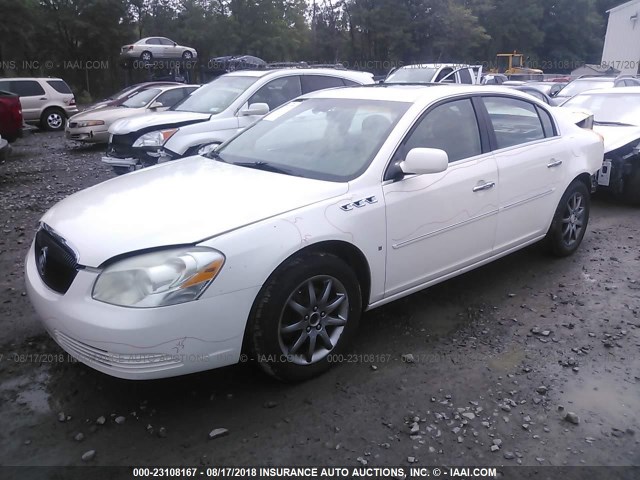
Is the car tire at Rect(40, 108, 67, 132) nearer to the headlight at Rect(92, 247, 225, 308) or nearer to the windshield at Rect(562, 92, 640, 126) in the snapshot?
the windshield at Rect(562, 92, 640, 126)

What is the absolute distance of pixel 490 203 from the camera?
12.9ft

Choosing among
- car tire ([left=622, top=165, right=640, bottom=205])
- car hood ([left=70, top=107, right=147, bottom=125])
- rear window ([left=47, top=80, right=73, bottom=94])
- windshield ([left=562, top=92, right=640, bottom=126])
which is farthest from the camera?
rear window ([left=47, top=80, right=73, bottom=94])

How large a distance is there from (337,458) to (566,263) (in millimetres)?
3387

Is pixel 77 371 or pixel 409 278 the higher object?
pixel 409 278

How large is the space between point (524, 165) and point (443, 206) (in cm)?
107

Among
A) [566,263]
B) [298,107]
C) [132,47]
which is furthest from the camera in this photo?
[132,47]

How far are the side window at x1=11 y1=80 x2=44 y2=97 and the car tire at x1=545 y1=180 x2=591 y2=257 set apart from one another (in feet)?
53.0

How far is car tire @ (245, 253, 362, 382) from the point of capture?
279cm

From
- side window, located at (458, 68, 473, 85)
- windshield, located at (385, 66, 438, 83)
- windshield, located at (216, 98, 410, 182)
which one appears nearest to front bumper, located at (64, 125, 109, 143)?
windshield, located at (385, 66, 438, 83)

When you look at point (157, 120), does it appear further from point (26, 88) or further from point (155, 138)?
point (26, 88)

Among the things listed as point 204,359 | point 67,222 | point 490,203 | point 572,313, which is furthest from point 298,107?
point 572,313

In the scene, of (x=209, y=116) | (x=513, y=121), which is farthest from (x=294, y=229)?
(x=209, y=116)

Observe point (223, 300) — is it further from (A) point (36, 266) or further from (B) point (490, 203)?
(B) point (490, 203)

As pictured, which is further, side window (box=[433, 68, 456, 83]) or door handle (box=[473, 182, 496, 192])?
side window (box=[433, 68, 456, 83])
